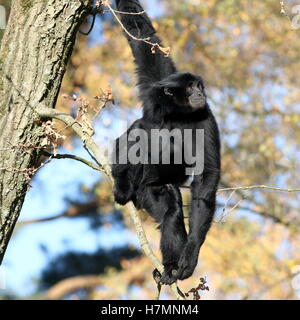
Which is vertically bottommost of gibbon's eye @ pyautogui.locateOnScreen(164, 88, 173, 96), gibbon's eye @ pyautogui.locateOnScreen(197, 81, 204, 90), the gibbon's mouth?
the gibbon's mouth

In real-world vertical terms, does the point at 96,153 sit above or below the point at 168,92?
below

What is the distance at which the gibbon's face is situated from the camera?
258 inches

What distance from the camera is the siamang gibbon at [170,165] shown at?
5.91 metres

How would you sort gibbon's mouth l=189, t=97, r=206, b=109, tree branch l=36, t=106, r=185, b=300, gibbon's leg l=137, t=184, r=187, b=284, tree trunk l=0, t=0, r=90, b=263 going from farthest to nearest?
gibbon's mouth l=189, t=97, r=206, b=109 → gibbon's leg l=137, t=184, r=187, b=284 → tree trunk l=0, t=0, r=90, b=263 → tree branch l=36, t=106, r=185, b=300

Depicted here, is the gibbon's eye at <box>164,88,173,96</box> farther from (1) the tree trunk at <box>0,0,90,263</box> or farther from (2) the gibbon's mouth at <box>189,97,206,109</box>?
(1) the tree trunk at <box>0,0,90,263</box>

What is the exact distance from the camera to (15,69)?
4.66 metres

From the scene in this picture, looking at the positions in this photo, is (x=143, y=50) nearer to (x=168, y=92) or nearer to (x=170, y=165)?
(x=168, y=92)

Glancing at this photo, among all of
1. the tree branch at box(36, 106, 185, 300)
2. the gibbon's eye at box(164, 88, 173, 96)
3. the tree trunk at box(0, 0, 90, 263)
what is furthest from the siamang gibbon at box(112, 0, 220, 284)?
the tree trunk at box(0, 0, 90, 263)

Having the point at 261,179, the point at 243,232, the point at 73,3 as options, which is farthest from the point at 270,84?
the point at 73,3

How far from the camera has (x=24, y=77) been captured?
4680 millimetres

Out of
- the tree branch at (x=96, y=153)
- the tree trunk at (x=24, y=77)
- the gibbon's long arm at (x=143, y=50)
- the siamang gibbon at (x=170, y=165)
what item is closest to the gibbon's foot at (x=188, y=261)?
the siamang gibbon at (x=170, y=165)

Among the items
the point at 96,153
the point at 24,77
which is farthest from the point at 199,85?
the point at 24,77

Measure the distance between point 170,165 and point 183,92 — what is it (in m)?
0.92
